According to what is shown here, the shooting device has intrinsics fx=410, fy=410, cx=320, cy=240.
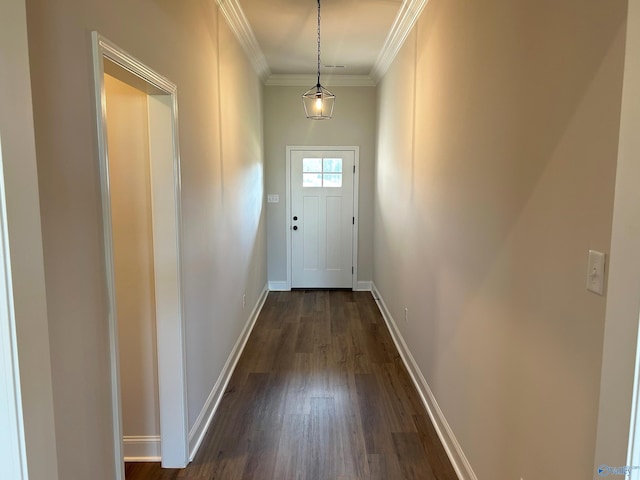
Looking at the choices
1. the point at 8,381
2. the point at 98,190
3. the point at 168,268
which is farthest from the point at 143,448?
the point at 8,381

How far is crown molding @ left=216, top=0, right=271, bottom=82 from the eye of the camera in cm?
302

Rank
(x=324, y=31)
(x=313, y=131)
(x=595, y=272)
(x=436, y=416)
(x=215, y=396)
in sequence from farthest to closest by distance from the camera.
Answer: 1. (x=313, y=131)
2. (x=324, y=31)
3. (x=215, y=396)
4. (x=436, y=416)
5. (x=595, y=272)

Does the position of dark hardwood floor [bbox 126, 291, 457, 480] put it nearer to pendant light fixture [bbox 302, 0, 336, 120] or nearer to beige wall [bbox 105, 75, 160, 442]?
beige wall [bbox 105, 75, 160, 442]

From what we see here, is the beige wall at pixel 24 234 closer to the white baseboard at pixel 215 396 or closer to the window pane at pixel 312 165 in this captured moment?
the white baseboard at pixel 215 396

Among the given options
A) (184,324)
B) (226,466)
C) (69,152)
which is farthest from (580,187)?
(226,466)

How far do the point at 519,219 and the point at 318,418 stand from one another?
184cm

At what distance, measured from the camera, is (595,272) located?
1053 millimetres

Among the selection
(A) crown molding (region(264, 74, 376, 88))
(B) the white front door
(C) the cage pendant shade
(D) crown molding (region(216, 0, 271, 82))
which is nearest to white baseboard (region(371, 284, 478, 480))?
(B) the white front door

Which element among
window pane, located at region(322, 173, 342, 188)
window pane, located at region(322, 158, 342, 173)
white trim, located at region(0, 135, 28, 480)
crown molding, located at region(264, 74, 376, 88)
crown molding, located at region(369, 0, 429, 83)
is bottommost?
white trim, located at region(0, 135, 28, 480)

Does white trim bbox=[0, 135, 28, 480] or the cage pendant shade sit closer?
white trim bbox=[0, 135, 28, 480]

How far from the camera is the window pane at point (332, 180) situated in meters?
5.64

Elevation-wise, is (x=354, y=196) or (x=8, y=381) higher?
(x=354, y=196)

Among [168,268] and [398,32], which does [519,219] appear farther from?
[398,32]

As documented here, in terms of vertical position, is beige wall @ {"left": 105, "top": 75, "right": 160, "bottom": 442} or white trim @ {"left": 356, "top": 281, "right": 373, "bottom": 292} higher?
beige wall @ {"left": 105, "top": 75, "right": 160, "bottom": 442}
